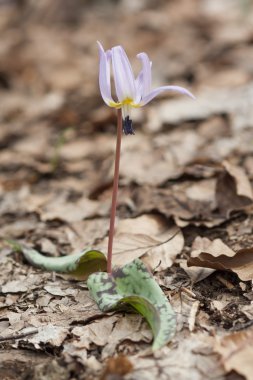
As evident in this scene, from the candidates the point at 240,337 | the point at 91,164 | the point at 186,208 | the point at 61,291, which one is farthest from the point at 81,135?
A: the point at 240,337

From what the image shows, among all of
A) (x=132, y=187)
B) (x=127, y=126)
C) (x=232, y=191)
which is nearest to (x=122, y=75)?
(x=127, y=126)

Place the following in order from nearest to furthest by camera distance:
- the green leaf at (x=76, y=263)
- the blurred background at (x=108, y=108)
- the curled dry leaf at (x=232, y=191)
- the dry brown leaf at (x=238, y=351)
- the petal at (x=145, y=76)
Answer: the dry brown leaf at (x=238, y=351), the petal at (x=145, y=76), the green leaf at (x=76, y=263), the curled dry leaf at (x=232, y=191), the blurred background at (x=108, y=108)

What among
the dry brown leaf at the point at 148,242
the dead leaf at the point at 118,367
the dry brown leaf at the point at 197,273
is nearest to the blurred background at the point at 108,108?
the dry brown leaf at the point at 148,242

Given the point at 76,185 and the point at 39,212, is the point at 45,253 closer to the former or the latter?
the point at 39,212

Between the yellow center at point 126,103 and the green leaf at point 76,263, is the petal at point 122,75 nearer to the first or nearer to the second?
the yellow center at point 126,103

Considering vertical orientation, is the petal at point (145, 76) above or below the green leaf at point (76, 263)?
above

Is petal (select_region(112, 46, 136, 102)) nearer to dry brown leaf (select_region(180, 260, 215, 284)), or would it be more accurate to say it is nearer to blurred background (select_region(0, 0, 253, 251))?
dry brown leaf (select_region(180, 260, 215, 284))
